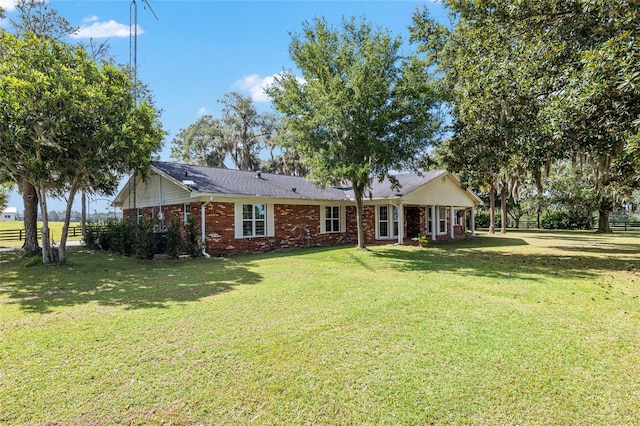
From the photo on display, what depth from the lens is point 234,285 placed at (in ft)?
25.6

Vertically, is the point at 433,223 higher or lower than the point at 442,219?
lower

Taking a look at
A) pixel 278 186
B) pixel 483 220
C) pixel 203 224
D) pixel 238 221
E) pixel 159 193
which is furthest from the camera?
pixel 483 220

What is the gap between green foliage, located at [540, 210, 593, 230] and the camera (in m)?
34.3

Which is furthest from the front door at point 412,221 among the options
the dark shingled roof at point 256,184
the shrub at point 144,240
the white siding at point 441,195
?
the shrub at point 144,240

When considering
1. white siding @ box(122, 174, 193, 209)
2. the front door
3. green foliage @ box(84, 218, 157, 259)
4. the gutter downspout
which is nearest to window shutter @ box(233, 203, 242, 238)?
the gutter downspout

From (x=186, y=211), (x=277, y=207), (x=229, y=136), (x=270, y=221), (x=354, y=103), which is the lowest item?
(x=270, y=221)

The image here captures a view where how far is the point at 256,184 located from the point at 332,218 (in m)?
4.32

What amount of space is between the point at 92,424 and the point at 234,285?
5043mm

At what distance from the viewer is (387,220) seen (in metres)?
18.4

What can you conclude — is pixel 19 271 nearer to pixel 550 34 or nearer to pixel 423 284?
pixel 423 284


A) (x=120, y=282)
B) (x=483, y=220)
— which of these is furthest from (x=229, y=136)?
(x=483, y=220)

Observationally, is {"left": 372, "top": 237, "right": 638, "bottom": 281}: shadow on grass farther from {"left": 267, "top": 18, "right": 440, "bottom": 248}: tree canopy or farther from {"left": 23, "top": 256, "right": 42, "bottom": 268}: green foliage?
{"left": 23, "top": 256, "right": 42, "bottom": 268}: green foliage

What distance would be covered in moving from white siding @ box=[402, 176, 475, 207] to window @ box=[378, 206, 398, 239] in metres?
1.18

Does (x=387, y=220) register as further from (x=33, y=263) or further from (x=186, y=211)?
(x=33, y=263)
